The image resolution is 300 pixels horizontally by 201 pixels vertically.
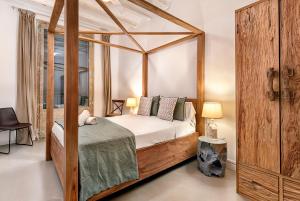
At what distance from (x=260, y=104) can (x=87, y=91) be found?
442cm

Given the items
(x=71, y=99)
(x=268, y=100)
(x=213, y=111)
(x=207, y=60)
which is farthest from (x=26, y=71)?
(x=268, y=100)

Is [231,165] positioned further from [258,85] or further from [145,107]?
[145,107]

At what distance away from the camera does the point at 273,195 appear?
1.72m

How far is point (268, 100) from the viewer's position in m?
1.76

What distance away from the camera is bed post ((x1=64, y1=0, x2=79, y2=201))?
1.55m

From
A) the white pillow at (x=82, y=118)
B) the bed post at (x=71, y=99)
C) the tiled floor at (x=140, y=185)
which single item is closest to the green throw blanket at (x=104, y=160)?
the bed post at (x=71, y=99)

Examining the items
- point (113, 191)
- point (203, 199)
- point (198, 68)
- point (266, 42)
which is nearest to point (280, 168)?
point (203, 199)

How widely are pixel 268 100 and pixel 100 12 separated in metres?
4.35

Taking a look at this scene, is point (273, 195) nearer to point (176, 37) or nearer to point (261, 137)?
point (261, 137)

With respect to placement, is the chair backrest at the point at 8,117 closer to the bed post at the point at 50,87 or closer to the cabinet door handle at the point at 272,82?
the bed post at the point at 50,87

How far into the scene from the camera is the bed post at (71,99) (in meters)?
1.55

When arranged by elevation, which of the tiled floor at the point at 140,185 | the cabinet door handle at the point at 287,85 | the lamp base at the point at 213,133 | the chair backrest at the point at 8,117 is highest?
the cabinet door handle at the point at 287,85

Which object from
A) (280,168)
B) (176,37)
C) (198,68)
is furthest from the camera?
(176,37)

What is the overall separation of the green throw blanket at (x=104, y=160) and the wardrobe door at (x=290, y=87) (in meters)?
1.56
